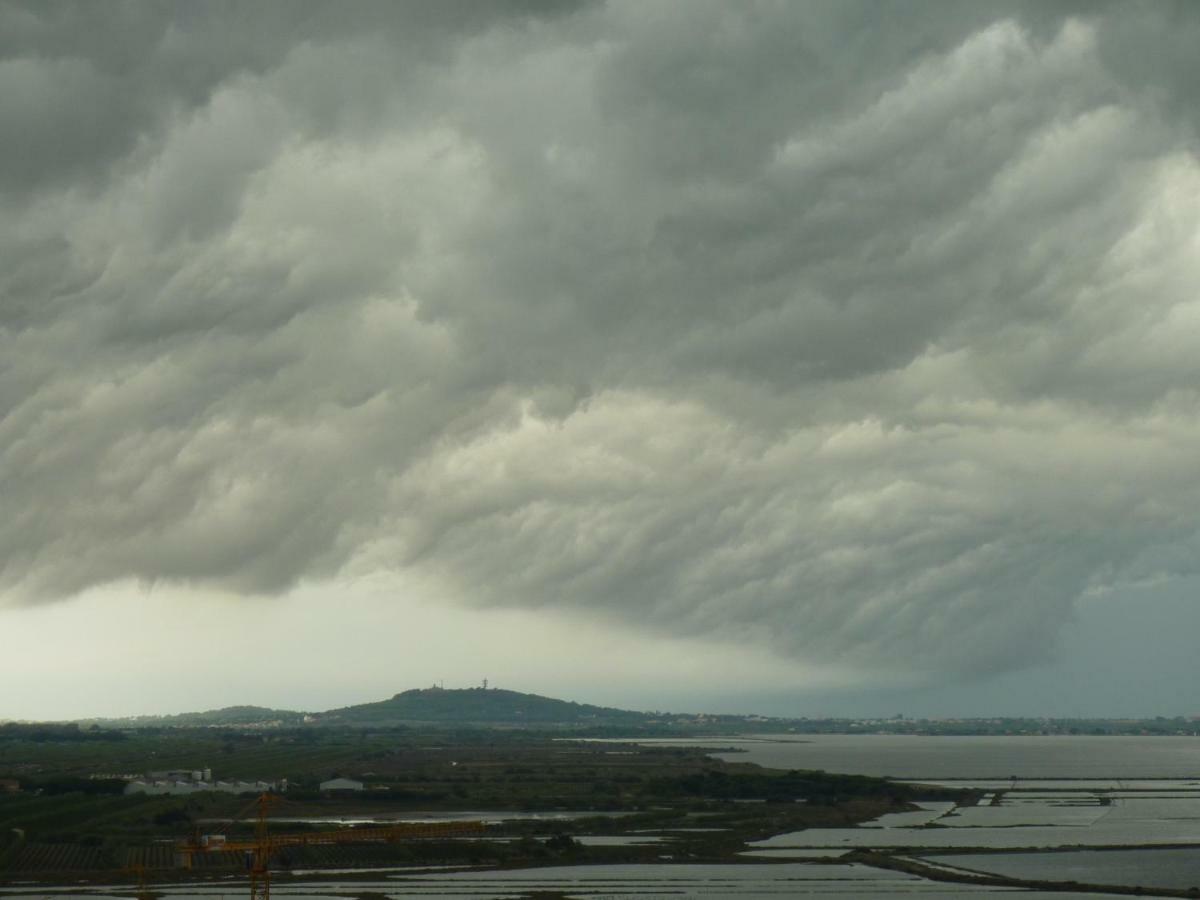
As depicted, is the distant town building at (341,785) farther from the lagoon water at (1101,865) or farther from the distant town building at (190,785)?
the lagoon water at (1101,865)

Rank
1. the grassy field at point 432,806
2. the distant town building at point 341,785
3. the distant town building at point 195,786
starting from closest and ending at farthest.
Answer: the grassy field at point 432,806 → the distant town building at point 195,786 → the distant town building at point 341,785

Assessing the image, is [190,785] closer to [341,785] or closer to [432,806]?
[341,785]

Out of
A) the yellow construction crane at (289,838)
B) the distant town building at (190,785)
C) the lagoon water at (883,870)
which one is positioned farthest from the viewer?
the distant town building at (190,785)

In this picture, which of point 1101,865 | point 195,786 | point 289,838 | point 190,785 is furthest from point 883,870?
point 190,785

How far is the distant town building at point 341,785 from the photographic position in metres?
125

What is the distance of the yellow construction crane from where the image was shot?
246 feet

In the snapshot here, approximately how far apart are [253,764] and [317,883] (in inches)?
4124

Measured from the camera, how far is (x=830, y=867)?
76562 millimetres

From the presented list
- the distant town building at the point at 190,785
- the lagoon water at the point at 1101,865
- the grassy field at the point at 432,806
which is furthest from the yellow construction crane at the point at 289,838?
the lagoon water at the point at 1101,865

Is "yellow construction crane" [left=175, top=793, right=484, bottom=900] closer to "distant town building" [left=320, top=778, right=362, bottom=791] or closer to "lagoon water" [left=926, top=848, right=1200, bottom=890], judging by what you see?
"distant town building" [left=320, top=778, right=362, bottom=791]

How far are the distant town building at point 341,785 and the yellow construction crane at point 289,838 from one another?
27765mm

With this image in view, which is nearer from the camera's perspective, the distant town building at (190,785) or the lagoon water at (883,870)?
the lagoon water at (883,870)

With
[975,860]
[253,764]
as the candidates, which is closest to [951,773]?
[253,764]

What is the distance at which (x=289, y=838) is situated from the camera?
272 feet
